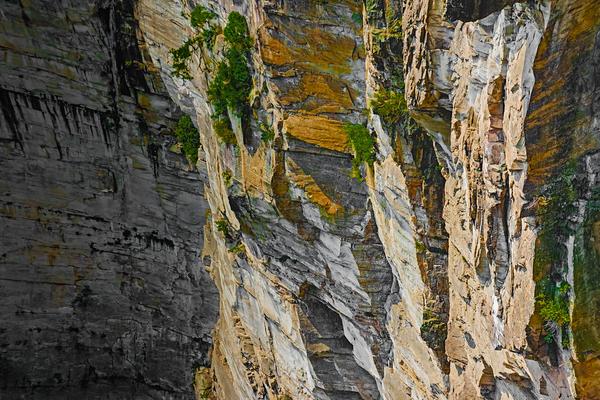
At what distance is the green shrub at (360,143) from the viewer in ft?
27.3

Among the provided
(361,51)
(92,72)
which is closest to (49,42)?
(92,72)

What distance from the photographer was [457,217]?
6.70 meters

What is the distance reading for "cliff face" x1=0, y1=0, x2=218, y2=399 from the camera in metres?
13.0

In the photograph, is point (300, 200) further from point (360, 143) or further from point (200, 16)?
point (200, 16)

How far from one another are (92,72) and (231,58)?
541 centimetres

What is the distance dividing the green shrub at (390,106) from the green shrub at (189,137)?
21.6 feet

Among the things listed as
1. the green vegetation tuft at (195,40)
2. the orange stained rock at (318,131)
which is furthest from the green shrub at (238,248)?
the orange stained rock at (318,131)

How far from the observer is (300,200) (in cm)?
938

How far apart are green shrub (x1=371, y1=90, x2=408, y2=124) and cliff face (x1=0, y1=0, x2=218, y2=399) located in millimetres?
6886

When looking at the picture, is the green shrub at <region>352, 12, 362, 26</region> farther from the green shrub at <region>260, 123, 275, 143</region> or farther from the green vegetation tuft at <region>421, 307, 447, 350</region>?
the green vegetation tuft at <region>421, 307, 447, 350</region>

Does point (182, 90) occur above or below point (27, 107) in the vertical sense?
below

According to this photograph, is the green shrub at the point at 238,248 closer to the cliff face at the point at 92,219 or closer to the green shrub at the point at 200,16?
the cliff face at the point at 92,219

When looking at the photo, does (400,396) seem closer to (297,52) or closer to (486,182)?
(486,182)

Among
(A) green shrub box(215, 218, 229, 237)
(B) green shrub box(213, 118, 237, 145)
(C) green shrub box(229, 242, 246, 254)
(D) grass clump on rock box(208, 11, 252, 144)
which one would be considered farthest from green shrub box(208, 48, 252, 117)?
(C) green shrub box(229, 242, 246, 254)
